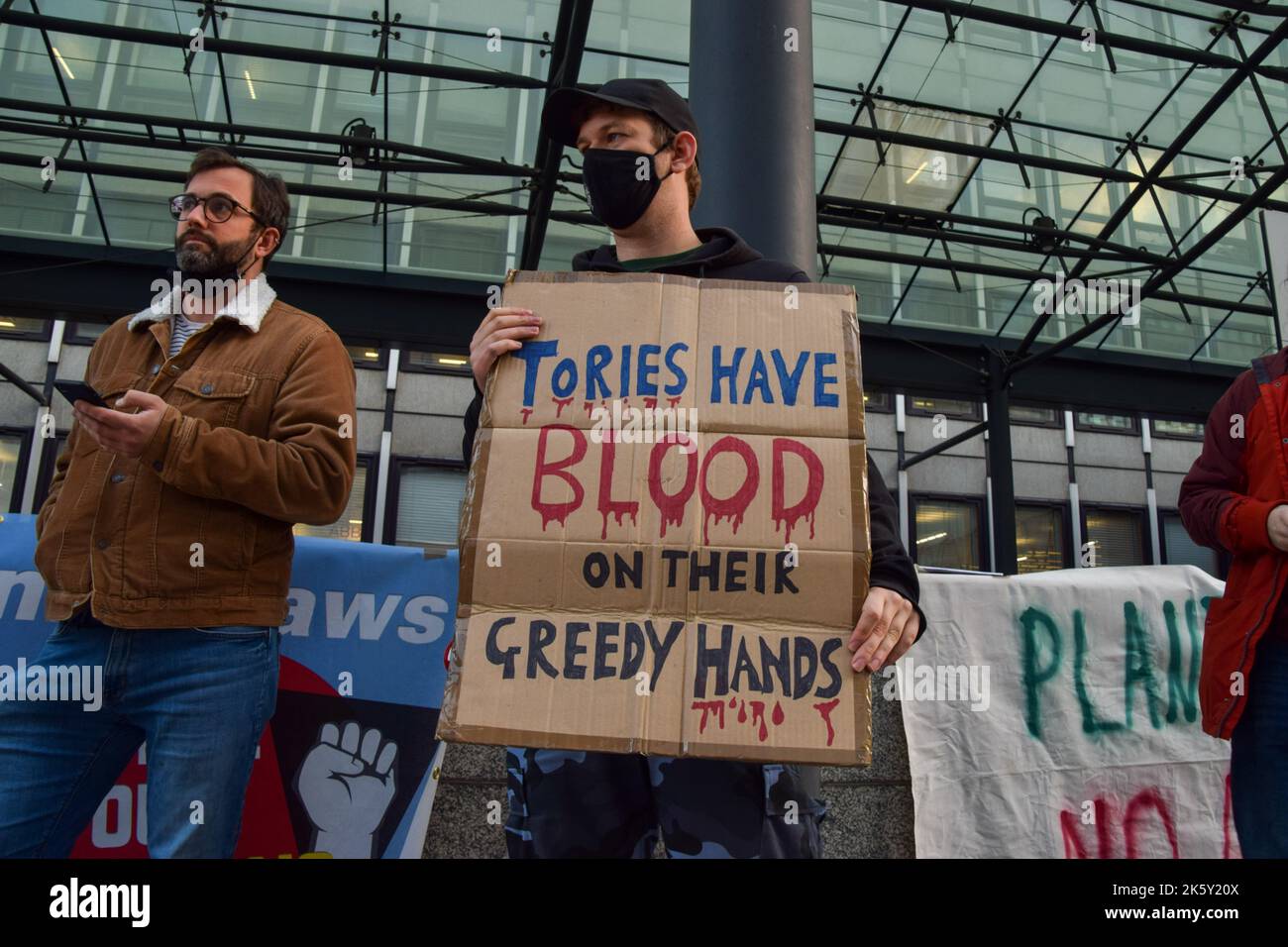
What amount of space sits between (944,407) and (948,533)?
7.57ft

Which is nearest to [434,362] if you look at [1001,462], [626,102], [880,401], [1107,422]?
[880,401]

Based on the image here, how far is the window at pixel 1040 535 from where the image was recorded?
16.9 meters

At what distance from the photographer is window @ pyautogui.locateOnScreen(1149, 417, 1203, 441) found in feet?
58.5

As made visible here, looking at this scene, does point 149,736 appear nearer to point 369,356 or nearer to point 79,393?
point 79,393

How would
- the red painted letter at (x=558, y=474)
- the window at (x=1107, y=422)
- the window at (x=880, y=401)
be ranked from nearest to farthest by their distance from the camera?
the red painted letter at (x=558, y=474) < the window at (x=880, y=401) < the window at (x=1107, y=422)

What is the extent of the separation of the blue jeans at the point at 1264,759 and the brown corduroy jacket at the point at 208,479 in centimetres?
203

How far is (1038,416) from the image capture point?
17484 mm

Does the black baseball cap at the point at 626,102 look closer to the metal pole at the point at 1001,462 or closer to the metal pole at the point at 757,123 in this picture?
the metal pole at the point at 757,123

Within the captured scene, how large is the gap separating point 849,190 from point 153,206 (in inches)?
363

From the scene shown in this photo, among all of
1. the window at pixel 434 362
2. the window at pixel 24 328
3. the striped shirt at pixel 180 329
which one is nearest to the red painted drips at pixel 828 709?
the striped shirt at pixel 180 329

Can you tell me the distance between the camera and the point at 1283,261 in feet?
8.19

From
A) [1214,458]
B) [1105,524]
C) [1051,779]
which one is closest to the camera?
[1214,458]
